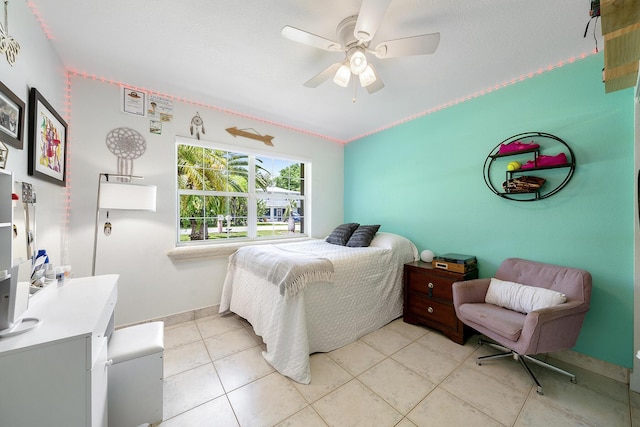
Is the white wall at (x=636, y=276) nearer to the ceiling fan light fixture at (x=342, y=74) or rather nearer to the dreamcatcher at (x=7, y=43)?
the ceiling fan light fixture at (x=342, y=74)

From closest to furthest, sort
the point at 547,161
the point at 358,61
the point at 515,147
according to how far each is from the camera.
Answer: the point at 358,61 → the point at 547,161 → the point at 515,147

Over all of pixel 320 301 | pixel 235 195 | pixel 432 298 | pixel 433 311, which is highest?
pixel 235 195

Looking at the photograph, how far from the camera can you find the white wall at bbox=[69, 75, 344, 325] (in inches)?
83.4

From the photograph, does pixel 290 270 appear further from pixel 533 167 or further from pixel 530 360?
pixel 533 167

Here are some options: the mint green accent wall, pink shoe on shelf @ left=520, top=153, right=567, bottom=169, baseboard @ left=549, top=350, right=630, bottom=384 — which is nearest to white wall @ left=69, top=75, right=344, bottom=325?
the mint green accent wall

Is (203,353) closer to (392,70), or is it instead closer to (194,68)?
(194,68)

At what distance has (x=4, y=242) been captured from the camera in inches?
34.4

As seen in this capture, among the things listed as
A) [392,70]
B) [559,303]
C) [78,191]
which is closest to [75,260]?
[78,191]

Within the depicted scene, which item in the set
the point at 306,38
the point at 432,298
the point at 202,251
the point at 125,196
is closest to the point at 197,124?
the point at 125,196

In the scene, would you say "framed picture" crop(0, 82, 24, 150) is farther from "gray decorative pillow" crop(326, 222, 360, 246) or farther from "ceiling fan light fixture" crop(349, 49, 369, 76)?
"gray decorative pillow" crop(326, 222, 360, 246)

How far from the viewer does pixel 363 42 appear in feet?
4.69

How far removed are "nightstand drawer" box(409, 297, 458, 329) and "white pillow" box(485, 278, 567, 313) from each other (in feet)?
1.15

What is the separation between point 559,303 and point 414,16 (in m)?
2.23

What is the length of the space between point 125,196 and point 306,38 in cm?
192
